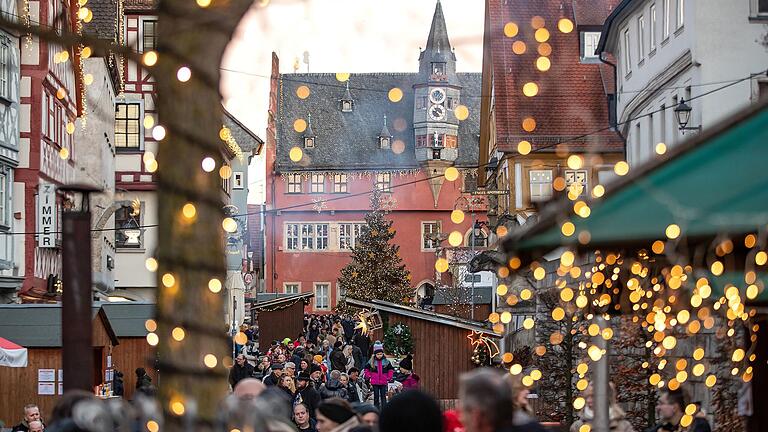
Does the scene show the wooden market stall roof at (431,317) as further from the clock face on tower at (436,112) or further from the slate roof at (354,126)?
the clock face on tower at (436,112)

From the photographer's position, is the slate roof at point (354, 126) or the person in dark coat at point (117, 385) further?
the slate roof at point (354, 126)

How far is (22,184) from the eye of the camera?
26297 millimetres

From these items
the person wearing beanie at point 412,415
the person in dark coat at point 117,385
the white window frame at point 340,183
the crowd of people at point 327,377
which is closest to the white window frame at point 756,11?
the crowd of people at point 327,377

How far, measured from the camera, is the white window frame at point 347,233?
269 feet

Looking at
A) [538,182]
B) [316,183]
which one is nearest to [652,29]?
[538,182]

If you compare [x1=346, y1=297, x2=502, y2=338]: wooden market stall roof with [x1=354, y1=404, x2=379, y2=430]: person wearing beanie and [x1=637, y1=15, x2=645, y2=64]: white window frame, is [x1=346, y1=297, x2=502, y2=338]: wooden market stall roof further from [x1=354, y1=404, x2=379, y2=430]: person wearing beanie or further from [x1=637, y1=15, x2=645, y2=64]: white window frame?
[x1=354, y1=404, x2=379, y2=430]: person wearing beanie

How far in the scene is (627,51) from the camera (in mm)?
29469

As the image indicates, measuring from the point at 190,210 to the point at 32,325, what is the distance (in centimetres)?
1607

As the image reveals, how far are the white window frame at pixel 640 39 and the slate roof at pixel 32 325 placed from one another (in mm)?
13085

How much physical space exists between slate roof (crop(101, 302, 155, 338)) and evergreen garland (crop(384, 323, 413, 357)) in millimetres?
8447

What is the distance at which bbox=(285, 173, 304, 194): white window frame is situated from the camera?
269ft

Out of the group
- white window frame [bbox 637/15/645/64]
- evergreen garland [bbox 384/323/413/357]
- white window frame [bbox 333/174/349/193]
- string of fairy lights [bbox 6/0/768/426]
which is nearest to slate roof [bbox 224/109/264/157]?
white window frame [bbox 333/174/349/193]

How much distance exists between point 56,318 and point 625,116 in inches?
578

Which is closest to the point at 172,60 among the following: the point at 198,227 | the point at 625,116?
the point at 198,227
